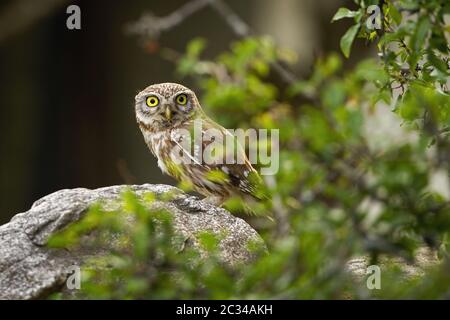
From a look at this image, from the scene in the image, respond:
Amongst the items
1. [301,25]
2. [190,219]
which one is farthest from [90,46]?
[190,219]

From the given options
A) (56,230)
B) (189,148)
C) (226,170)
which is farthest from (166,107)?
(56,230)

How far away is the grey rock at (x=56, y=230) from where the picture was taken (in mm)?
4043

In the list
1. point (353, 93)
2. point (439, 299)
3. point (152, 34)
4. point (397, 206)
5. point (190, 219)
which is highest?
point (152, 34)

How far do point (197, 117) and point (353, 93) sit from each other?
1544 millimetres

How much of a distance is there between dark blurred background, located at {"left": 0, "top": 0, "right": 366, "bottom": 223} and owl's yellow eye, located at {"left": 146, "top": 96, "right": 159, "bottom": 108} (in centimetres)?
461

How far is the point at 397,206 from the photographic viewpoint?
8.34ft

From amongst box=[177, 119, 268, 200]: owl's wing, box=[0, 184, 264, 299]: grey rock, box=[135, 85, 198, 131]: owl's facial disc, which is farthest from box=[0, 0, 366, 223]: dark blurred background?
box=[0, 184, 264, 299]: grey rock

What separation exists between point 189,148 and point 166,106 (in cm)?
34

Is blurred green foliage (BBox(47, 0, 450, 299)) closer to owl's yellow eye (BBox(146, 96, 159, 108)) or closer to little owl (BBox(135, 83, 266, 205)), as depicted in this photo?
little owl (BBox(135, 83, 266, 205))

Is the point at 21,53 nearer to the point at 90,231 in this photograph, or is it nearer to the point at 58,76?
the point at 58,76

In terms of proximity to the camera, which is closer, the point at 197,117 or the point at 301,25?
the point at 197,117

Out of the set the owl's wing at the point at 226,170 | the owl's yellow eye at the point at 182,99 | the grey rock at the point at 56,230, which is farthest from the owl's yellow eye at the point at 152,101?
the grey rock at the point at 56,230

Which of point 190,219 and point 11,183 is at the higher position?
point 11,183

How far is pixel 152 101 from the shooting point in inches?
228
